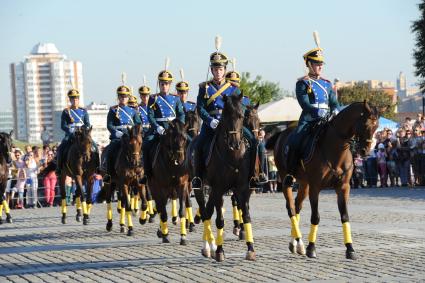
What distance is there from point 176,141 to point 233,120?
3406 millimetres

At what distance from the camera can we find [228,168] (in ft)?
46.1

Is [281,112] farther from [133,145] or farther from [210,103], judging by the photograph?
[210,103]

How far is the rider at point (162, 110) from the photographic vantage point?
18.0m

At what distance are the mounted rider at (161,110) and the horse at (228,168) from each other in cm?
368

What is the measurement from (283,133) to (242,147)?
88.6 inches

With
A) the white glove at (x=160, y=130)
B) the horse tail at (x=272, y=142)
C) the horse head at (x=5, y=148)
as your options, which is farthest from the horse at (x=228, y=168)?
the horse head at (x=5, y=148)

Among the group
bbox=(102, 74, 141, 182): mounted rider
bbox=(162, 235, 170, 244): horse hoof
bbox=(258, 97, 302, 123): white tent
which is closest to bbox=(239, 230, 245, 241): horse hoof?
bbox=(162, 235, 170, 244): horse hoof

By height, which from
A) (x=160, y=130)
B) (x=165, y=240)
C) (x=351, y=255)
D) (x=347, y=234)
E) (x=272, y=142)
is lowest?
(x=351, y=255)

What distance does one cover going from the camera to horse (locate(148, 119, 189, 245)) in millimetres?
16719

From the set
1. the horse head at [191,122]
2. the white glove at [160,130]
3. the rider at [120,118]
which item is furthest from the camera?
the rider at [120,118]

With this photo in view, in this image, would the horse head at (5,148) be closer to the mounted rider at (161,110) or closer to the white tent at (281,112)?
the mounted rider at (161,110)

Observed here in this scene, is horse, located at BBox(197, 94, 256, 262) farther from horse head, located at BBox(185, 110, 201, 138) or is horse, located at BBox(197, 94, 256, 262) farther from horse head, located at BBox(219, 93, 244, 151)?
horse head, located at BBox(185, 110, 201, 138)

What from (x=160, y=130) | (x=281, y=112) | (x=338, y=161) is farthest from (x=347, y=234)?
(x=281, y=112)

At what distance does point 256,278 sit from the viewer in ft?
39.6
